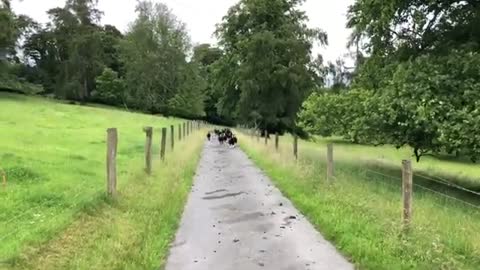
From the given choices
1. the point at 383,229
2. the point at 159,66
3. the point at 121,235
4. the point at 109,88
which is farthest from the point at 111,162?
the point at 109,88

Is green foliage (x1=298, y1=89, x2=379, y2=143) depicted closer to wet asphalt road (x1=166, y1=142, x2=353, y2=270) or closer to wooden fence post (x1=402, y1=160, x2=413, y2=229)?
wet asphalt road (x1=166, y1=142, x2=353, y2=270)

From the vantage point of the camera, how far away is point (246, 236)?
959 cm

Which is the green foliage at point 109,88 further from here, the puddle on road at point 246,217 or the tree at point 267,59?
the puddle on road at point 246,217

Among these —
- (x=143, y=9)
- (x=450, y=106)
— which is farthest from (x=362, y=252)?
(x=143, y=9)

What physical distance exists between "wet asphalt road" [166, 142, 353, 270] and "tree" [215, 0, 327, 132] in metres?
32.3

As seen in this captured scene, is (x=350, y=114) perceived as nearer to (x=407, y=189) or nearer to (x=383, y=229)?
(x=383, y=229)

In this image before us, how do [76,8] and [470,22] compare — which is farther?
[76,8]

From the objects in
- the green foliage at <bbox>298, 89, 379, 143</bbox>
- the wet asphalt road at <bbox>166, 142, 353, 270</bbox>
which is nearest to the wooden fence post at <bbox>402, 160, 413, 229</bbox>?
the wet asphalt road at <bbox>166, 142, 353, 270</bbox>

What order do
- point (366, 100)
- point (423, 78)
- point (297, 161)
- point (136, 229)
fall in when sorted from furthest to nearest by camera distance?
point (366, 100), point (297, 161), point (423, 78), point (136, 229)

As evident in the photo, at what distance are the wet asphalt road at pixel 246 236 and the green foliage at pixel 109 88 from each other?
7759 cm

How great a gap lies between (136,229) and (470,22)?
15.6 meters

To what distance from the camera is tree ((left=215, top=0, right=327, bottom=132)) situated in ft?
156

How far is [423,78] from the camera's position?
17.7 meters

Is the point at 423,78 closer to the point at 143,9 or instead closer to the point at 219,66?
the point at 219,66
